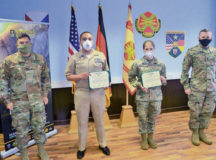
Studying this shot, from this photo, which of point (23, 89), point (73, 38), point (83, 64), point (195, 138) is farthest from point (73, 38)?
point (195, 138)

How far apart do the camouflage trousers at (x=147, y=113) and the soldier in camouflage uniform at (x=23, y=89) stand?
1.21m

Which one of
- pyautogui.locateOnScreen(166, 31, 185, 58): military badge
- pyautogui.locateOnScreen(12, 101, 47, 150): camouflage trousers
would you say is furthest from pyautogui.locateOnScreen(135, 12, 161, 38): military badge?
pyautogui.locateOnScreen(12, 101, 47, 150): camouflage trousers

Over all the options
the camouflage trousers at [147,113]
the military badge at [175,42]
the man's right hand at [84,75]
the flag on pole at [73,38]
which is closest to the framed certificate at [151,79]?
the camouflage trousers at [147,113]

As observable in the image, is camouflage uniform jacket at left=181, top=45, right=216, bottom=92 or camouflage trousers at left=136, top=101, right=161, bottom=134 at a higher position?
camouflage uniform jacket at left=181, top=45, right=216, bottom=92

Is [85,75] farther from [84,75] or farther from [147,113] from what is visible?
[147,113]

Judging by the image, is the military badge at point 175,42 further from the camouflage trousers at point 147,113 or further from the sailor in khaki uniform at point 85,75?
the sailor in khaki uniform at point 85,75

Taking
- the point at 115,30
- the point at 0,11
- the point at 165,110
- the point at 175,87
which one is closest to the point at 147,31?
the point at 115,30

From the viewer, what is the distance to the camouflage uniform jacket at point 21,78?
6.10 ft

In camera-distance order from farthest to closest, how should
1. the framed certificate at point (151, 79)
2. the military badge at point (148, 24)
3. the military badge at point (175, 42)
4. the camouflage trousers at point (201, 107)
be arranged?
the military badge at point (175, 42), the military badge at point (148, 24), the camouflage trousers at point (201, 107), the framed certificate at point (151, 79)

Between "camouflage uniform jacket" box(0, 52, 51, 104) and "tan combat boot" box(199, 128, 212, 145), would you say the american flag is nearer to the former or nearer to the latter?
"camouflage uniform jacket" box(0, 52, 51, 104)

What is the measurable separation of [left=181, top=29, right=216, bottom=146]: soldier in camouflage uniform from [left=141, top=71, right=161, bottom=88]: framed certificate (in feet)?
1.49

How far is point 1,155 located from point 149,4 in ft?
11.6

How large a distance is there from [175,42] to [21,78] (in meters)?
3.12

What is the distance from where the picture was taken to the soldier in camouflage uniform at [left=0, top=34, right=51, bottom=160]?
187 centimetres
